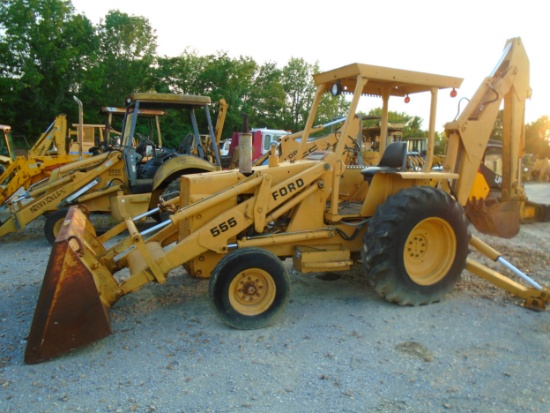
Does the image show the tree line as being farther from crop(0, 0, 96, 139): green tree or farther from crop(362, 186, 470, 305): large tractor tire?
crop(362, 186, 470, 305): large tractor tire

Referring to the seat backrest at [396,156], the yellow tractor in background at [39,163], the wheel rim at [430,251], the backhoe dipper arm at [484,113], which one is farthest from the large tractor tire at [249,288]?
the yellow tractor in background at [39,163]

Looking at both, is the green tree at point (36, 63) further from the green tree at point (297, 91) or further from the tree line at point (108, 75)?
the green tree at point (297, 91)

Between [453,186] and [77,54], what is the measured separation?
2634 centimetres

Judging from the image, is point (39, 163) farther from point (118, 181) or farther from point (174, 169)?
point (174, 169)

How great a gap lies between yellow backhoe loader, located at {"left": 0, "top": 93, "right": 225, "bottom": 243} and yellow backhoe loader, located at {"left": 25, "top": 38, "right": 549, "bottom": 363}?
2710 mm

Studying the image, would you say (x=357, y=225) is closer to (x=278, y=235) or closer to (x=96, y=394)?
(x=278, y=235)

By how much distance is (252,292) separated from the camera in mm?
4062

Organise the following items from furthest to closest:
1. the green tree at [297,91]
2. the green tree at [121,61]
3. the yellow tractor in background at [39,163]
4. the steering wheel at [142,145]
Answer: the green tree at [297,91], the green tree at [121,61], the yellow tractor in background at [39,163], the steering wheel at [142,145]

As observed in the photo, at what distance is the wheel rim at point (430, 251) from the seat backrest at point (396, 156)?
760 millimetres

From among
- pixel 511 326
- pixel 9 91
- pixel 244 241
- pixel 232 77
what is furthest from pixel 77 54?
pixel 511 326

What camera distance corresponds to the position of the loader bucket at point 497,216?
6277 mm

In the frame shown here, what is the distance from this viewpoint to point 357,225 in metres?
4.74

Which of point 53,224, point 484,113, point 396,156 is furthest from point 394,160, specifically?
point 53,224

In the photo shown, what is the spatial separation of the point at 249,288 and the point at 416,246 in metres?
1.93
